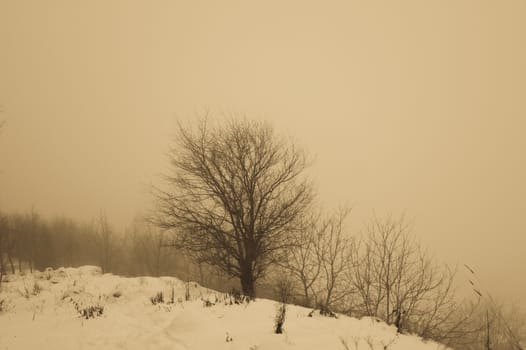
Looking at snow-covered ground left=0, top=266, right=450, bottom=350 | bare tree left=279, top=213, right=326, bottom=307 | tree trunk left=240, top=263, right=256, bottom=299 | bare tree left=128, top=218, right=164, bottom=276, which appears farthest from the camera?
bare tree left=128, top=218, right=164, bottom=276

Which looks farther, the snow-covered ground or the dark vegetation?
the dark vegetation

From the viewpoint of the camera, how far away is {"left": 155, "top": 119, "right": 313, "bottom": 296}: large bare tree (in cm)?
1147

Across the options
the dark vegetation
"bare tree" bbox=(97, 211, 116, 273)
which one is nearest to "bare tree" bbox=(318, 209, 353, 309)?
the dark vegetation

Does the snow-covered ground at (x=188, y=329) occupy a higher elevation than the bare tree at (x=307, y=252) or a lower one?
lower

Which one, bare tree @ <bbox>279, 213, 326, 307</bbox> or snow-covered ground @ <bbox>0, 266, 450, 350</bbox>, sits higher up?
bare tree @ <bbox>279, 213, 326, 307</bbox>

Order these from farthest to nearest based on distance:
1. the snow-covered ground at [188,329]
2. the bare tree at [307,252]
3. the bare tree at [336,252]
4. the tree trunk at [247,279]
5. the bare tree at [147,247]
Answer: the bare tree at [147,247] < the bare tree at [307,252] < the bare tree at [336,252] < the tree trunk at [247,279] < the snow-covered ground at [188,329]

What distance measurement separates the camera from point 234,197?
38.3ft

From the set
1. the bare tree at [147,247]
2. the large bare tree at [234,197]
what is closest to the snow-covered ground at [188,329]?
the large bare tree at [234,197]

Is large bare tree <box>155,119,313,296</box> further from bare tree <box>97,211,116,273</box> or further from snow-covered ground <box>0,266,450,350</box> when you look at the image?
bare tree <box>97,211,116,273</box>

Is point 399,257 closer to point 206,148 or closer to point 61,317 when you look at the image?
point 206,148

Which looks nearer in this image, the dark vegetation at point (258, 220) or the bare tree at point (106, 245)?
the dark vegetation at point (258, 220)

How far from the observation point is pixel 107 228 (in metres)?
50.8

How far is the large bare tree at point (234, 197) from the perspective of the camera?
452 inches

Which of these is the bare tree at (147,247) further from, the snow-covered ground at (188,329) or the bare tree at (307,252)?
the snow-covered ground at (188,329)
